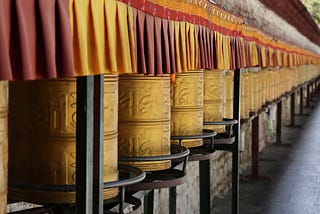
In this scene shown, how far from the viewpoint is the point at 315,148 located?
11945 millimetres

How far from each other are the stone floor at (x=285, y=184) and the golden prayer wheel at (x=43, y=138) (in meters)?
5.24

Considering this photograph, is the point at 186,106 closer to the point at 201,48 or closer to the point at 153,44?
the point at 201,48

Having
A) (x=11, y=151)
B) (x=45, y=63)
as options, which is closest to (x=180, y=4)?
(x=11, y=151)

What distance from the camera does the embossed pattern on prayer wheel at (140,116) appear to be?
246 centimetres

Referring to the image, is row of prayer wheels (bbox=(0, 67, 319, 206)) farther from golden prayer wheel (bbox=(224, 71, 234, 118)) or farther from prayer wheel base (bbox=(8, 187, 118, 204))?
golden prayer wheel (bbox=(224, 71, 234, 118))

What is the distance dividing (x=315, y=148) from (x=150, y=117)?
1004cm

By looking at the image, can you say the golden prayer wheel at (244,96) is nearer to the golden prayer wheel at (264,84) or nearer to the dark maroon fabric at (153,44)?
the golden prayer wheel at (264,84)

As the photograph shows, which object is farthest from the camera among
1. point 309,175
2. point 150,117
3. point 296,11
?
point 296,11

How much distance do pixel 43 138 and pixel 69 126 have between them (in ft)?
0.32

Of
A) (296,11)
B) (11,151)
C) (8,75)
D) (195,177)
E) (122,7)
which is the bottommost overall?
(195,177)

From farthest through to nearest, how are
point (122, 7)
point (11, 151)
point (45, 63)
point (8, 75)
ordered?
1. point (11, 151)
2. point (122, 7)
3. point (45, 63)
4. point (8, 75)

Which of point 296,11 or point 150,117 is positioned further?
point 296,11

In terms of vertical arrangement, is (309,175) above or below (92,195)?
below

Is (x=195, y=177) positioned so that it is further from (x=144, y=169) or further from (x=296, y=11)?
(x=296, y=11)
